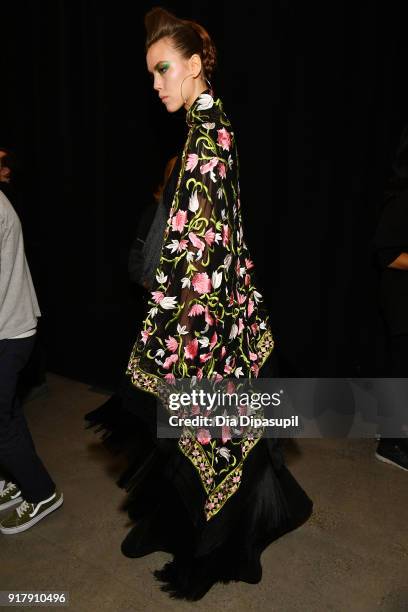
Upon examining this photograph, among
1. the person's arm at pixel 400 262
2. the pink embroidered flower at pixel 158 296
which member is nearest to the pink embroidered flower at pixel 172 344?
the pink embroidered flower at pixel 158 296

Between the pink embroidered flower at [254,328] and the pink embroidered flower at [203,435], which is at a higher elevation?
the pink embroidered flower at [254,328]

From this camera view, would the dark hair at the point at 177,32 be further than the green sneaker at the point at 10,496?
No

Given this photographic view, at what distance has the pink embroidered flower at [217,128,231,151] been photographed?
1.42 m

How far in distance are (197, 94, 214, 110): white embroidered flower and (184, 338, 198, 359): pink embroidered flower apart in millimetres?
590

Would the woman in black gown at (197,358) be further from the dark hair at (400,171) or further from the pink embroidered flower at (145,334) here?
the dark hair at (400,171)

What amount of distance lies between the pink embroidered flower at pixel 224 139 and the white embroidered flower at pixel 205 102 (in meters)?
0.07

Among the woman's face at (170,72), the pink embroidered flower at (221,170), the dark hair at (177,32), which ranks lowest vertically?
the pink embroidered flower at (221,170)

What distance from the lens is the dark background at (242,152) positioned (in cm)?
223

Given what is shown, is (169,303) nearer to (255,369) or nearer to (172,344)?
(172,344)

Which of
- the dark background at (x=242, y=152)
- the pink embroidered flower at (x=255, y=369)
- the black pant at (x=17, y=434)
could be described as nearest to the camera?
the pink embroidered flower at (x=255, y=369)

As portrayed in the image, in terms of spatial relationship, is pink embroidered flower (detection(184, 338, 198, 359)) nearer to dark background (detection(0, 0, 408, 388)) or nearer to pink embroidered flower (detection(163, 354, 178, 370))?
pink embroidered flower (detection(163, 354, 178, 370))

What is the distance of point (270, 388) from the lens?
168 centimetres

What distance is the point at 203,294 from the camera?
55.1 inches

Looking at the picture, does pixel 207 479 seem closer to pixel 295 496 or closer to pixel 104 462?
pixel 295 496
